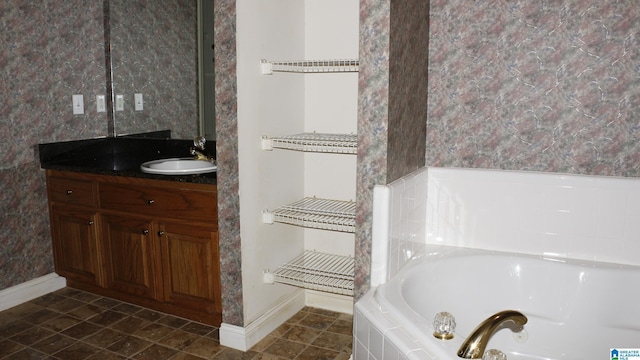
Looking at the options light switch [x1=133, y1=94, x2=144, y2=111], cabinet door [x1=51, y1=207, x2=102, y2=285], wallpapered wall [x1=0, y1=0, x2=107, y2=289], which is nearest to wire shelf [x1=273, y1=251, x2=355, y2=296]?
cabinet door [x1=51, y1=207, x2=102, y2=285]

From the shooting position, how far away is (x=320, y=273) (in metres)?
2.88

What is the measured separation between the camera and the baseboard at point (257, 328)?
8.77 feet

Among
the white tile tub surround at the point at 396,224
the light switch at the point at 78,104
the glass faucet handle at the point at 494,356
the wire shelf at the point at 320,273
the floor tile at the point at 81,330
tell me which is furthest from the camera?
the light switch at the point at 78,104

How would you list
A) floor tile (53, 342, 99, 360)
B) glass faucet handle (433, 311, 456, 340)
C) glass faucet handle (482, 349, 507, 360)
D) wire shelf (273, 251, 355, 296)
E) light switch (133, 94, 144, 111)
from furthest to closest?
light switch (133, 94, 144, 111), wire shelf (273, 251, 355, 296), floor tile (53, 342, 99, 360), glass faucet handle (433, 311, 456, 340), glass faucet handle (482, 349, 507, 360)

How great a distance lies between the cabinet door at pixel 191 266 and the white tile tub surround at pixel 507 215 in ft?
3.22

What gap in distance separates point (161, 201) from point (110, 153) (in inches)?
40.7

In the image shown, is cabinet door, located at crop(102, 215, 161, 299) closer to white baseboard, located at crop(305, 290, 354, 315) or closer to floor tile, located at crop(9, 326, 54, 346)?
floor tile, located at crop(9, 326, 54, 346)

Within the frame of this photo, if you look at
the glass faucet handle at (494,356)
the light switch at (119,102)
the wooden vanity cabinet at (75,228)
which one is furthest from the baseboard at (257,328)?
the light switch at (119,102)

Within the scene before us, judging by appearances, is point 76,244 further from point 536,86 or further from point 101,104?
point 536,86

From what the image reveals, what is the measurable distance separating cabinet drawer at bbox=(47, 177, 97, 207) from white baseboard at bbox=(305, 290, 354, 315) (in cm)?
141

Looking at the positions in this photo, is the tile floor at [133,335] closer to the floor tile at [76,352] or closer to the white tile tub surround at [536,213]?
the floor tile at [76,352]

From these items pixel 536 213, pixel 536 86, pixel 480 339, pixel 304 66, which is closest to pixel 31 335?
pixel 304 66

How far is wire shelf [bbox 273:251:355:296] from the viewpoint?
2703 mm

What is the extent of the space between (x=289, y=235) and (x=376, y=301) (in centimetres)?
117
